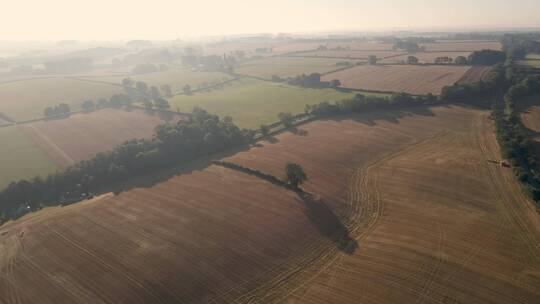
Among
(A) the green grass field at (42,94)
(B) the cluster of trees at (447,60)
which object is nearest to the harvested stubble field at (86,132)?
(A) the green grass field at (42,94)

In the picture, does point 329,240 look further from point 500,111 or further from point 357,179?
point 500,111

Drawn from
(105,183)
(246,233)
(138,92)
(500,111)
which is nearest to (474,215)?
(246,233)

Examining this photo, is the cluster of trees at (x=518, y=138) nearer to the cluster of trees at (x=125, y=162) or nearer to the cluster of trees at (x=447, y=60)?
the cluster of trees at (x=447, y=60)

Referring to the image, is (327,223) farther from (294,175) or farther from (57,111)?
(57,111)

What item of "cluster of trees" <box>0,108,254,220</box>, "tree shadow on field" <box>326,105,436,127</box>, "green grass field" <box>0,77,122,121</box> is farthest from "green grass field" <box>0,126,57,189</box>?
"tree shadow on field" <box>326,105,436,127</box>

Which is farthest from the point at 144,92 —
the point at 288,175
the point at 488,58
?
the point at 488,58

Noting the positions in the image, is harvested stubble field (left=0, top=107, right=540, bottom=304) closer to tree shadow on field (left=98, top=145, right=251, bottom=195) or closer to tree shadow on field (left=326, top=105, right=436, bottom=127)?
tree shadow on field (left=98, top=145, right=251, bottom=195)
